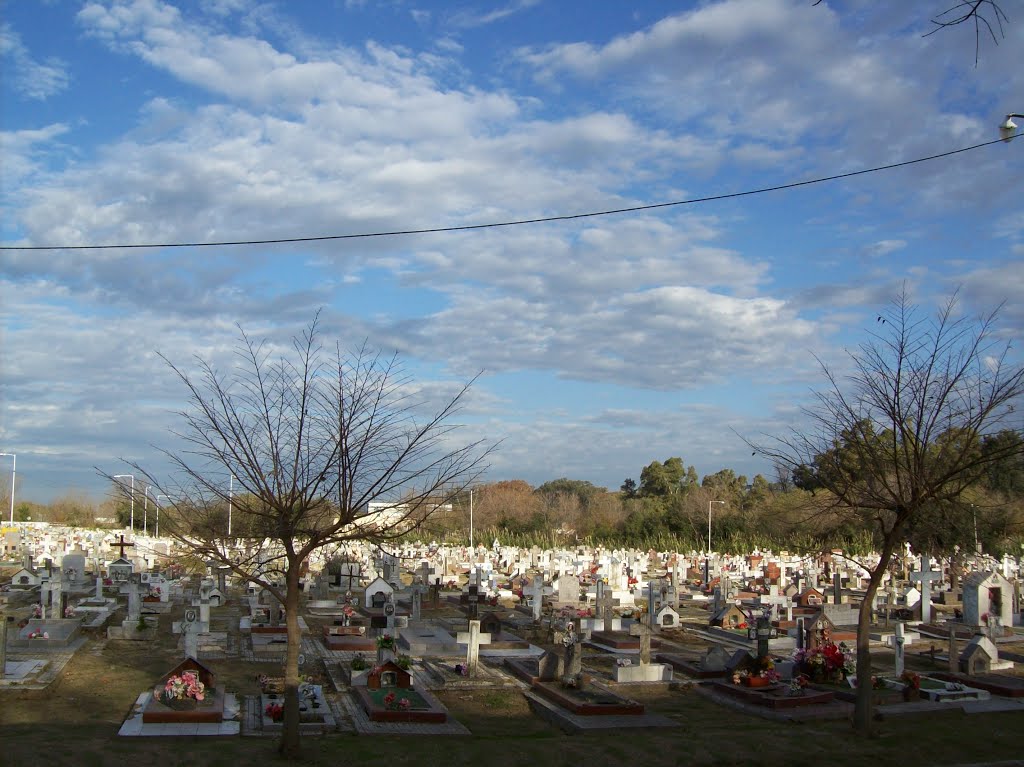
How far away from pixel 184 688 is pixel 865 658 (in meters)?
9.02

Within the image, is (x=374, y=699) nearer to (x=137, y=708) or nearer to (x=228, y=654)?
(x=137, y=708)

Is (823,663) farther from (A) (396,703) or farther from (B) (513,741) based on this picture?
(A) (396,703)

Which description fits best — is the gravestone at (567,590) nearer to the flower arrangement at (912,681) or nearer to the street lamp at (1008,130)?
the flower arrangement at (912,681)

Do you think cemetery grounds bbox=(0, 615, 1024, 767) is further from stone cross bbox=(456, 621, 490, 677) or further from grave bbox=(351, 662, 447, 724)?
stone cross bbox=(456, 621, 490, 677)

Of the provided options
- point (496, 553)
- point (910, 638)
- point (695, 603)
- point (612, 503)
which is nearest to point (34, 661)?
point (910, 638)

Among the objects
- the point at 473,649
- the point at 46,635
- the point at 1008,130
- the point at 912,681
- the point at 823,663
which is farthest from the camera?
the point at 46,635

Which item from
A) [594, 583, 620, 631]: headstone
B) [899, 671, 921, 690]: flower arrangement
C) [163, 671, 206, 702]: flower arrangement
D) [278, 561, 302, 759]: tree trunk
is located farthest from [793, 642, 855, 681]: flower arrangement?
[163, 671, 206, 702]: flower arrangement

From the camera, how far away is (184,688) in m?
12.5

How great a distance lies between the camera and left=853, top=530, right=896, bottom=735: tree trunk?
12078 mm

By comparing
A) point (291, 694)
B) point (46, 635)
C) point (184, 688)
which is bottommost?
point (46, 635)

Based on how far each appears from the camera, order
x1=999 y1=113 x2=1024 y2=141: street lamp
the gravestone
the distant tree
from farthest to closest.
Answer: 1. the distant tree
2. the gravestone
3. x1=999 y1=113 x2=1024 y2=141: street lamp

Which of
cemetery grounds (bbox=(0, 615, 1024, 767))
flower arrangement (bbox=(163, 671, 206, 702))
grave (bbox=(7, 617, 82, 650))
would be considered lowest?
cemetery grounds (bbox=(0, 615, 1024, 767))

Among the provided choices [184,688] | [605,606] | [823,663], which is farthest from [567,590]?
[184,688]

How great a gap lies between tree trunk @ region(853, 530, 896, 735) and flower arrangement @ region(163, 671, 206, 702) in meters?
8.81
